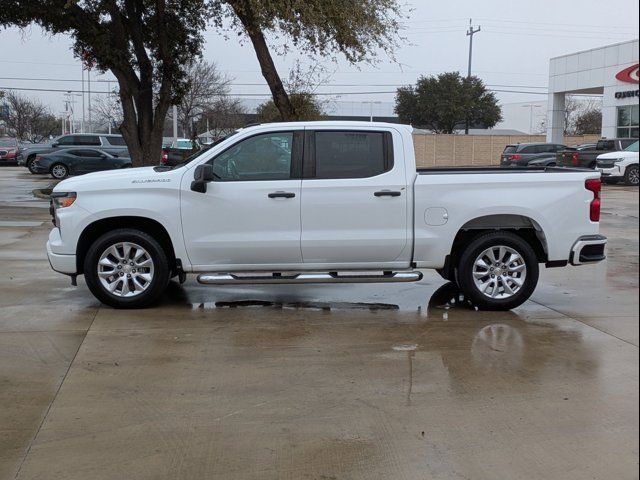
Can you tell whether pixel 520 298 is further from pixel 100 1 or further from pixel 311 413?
pixel 100 1

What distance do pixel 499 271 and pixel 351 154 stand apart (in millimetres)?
1981

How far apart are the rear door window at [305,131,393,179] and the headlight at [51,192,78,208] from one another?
2445 millimetres

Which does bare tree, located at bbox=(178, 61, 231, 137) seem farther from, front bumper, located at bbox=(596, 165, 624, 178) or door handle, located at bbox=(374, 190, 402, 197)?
door handle, located at bbox=(374, 190, 402, 197)

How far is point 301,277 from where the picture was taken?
25.1 feet

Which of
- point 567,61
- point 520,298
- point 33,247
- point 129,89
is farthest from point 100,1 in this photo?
point 567,61

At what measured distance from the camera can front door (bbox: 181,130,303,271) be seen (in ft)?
24.8

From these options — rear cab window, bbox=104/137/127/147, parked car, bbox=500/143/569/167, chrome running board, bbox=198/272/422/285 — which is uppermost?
rear cab window, bbox=104/137/127/147

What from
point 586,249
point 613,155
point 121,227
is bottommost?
point 586,249

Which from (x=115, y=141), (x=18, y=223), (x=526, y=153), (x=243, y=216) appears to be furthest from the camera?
(x=526, y=153)

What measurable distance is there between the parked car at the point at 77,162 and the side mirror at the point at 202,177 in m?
22.5

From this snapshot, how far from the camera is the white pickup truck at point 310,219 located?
7.57 m

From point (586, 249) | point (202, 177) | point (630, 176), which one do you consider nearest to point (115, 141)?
point (630, 176)

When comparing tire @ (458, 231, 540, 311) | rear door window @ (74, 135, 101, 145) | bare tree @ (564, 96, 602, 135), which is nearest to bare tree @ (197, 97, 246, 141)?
rear door window @ (74, 135, 101, 145)

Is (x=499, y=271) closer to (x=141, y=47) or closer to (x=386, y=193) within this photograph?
(x=386, y=193)
